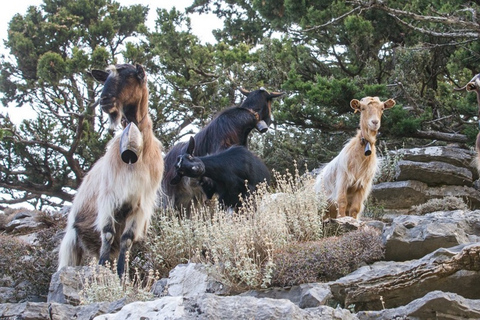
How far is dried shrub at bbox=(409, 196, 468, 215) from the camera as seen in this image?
9.91 meters

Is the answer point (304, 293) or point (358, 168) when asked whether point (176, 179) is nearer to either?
point (358, 168)

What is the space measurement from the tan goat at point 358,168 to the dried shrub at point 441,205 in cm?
162

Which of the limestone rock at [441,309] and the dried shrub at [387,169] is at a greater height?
the dried shrub at [387,169]

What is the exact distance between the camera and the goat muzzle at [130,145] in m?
6.99

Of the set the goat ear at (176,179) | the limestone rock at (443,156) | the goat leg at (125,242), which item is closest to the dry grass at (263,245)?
the goat ear at (176,179)

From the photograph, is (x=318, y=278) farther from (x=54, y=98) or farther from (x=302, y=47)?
(x=54, y=98)

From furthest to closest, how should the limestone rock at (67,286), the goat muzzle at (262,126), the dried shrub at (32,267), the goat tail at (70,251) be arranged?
the goat muzzle at (262,126) < the dried shrub at (32,267) < the goat tail at (70,251) < the limestone rock at (67,286)

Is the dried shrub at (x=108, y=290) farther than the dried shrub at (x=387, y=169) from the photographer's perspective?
No

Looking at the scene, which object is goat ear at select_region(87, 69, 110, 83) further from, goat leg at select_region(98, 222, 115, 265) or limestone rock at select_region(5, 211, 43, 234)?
limestone rock at select_region(5, 211, 43, 234)

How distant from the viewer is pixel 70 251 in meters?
7.68

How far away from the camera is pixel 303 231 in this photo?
7.59m

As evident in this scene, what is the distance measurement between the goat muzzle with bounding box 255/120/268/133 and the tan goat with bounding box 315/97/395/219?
122 cm

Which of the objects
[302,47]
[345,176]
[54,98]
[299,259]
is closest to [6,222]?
[54,98]

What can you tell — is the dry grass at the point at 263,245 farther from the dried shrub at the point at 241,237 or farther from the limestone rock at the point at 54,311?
the limestone rock at the point at 54,311
